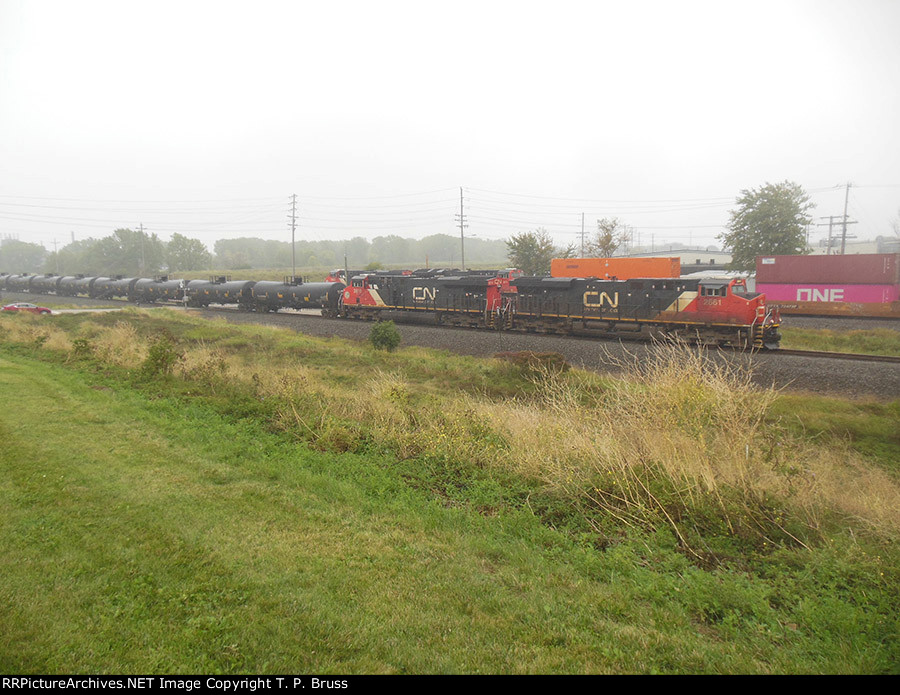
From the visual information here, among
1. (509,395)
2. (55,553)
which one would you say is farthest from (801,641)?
(509,395)

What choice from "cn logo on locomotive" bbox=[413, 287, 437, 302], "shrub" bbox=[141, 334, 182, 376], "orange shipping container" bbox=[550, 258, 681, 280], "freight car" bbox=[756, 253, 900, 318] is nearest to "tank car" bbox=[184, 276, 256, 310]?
"cn logo on locomotive" bbox=[413, 287, 437, 302]

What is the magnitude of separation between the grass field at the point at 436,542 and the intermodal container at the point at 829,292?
30.6 m

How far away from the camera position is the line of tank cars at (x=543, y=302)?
21.5 meters

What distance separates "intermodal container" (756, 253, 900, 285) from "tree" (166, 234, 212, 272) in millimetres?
98954

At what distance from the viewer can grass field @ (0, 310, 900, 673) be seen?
3941 millimetres

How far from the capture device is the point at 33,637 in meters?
3.82

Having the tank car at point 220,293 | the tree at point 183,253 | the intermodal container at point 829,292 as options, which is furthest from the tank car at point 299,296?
the tree at point 183,253

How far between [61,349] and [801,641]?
893 inches

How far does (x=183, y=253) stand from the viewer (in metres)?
101

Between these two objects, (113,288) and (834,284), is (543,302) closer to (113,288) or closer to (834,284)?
(834,284)

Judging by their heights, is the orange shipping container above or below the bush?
above

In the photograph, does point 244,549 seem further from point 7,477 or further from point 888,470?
point 888,470

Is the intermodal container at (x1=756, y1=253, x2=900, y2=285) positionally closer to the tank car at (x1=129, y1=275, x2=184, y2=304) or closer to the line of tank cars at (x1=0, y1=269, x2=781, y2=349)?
the line of tank cars at (x1=0, y1=269, x2=781, y2=349)

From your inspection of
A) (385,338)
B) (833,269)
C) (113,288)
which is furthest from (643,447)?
(113,288)
